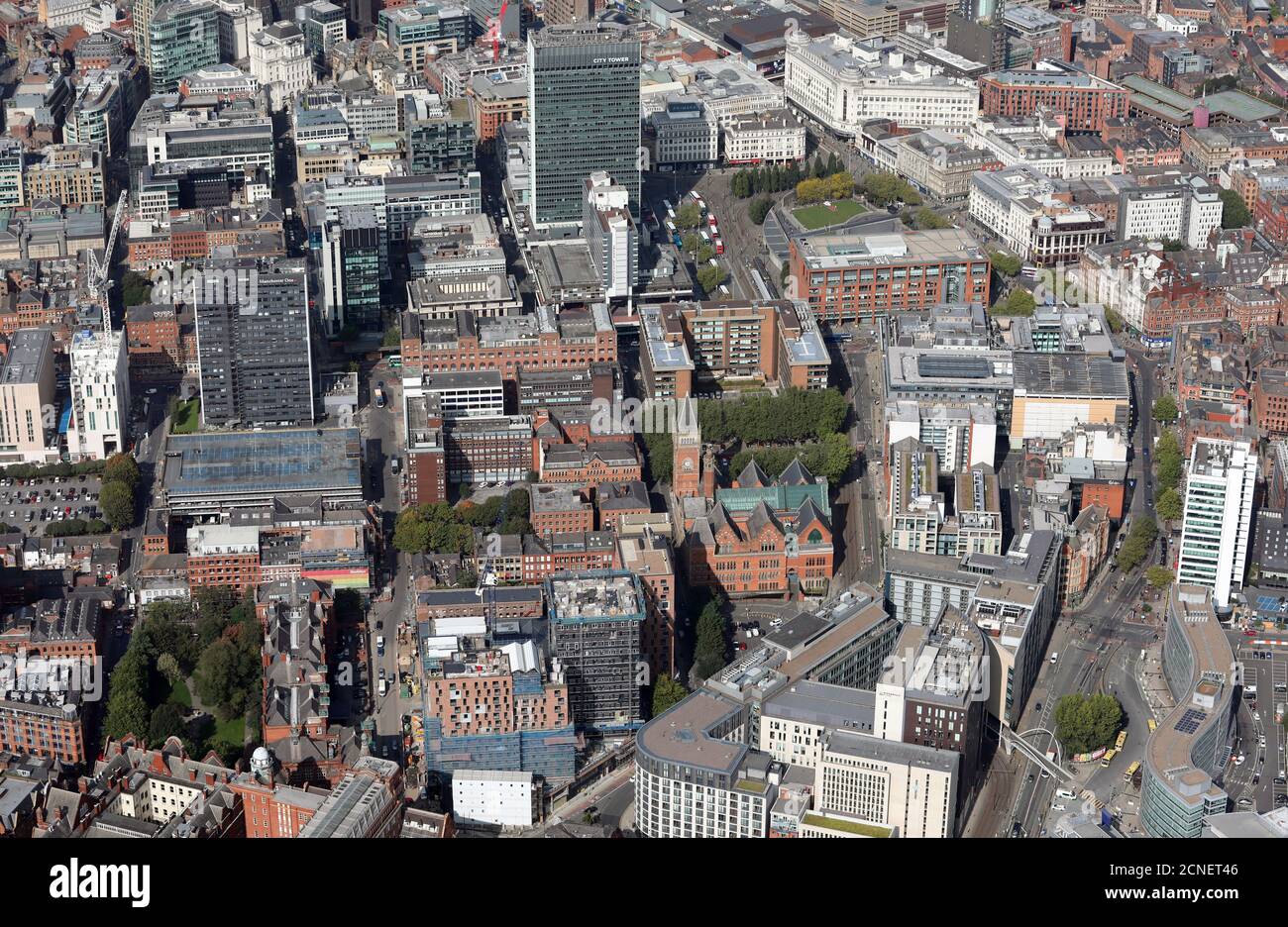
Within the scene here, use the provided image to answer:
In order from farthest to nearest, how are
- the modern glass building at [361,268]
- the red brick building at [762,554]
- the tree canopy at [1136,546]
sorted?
the modern glass building at [361,268] → the tree canopy at [1136,546] → the red brick building at [762,554]

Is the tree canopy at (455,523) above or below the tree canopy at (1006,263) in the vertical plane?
below

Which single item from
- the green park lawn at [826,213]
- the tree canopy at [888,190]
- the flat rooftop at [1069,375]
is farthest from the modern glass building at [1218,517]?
the tree canopy at [888,190]

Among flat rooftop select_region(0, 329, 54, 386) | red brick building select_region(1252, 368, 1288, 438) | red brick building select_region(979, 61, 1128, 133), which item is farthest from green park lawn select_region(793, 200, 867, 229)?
flat rooftop select_region(0, 329, 54, 386)

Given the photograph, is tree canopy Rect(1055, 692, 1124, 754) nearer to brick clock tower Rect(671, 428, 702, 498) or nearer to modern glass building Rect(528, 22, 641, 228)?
brick clock tower Rect(671, 428, 702, 498)

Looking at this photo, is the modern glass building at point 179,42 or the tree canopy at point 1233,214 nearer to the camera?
the tree canopy at point 1233,214

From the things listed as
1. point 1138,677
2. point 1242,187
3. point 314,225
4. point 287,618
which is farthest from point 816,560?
point 1242,187

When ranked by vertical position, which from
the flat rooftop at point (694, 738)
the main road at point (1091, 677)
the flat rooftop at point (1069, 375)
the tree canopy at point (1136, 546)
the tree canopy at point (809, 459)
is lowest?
the main road at point (1091, 677)

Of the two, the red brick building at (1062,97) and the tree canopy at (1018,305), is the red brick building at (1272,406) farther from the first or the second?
the red brick building at (1062,97)
